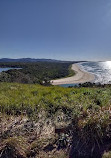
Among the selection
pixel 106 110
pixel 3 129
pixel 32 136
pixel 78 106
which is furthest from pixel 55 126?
pixel 106 110

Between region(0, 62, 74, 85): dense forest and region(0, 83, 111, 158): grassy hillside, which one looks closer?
region(0, 83, 111, 158): grassy hillside

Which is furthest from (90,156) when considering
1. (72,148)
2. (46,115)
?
(46,115)

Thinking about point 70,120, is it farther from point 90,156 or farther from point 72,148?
point 90,156

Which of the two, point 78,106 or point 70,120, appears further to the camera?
point 78,106

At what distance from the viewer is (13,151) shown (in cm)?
200

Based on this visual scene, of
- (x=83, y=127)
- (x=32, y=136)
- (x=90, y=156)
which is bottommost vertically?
(x=90, y=156)

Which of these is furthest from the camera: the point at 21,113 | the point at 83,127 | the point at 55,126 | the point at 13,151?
the point at 21,113

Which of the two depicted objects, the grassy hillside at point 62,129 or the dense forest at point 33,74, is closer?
the grassy hillside at point 62,129

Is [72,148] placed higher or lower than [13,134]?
lower

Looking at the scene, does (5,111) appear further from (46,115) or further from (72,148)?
(72,148)

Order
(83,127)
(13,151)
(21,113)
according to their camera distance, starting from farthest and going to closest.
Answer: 1. (21,113)
2. (83,127)
3. (13,151)

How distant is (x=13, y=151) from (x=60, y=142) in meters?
0.89

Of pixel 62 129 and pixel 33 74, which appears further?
pixel 33 74

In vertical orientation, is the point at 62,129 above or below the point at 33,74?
above
